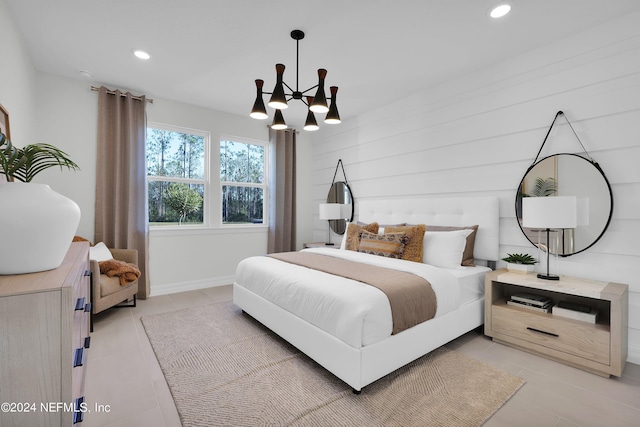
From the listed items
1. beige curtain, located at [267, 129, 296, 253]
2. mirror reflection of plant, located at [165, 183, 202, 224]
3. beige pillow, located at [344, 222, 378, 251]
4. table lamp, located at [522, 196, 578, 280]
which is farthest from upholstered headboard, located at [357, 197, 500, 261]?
mirror reflection of plant, located at [165, 183, 202, 224]

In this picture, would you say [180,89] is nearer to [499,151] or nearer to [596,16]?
[499,151]

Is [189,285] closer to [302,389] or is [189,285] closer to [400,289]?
[302,389]

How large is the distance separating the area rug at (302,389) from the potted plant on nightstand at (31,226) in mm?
1091

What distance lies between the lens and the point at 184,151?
4293mm

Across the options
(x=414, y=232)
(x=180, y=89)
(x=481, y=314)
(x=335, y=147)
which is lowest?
(x=481, y=314)

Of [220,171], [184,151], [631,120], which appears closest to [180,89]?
[184,151]

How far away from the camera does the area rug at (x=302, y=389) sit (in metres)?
1.65

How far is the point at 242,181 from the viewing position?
4.80 m

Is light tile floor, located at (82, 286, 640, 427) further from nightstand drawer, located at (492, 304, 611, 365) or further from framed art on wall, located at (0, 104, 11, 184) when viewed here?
framed art on wall, located at (0, 104, 11, 184)

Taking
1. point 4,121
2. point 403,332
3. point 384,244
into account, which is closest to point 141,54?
point 4,121

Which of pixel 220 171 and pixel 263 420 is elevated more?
pixel 220 171

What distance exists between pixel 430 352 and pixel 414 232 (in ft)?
3.68

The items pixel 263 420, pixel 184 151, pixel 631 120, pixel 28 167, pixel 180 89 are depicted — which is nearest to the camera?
pixel 28 167

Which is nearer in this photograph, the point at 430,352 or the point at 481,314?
the point at 430,352
